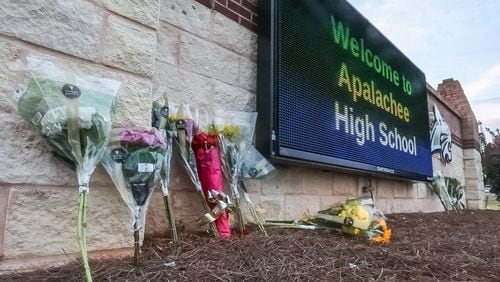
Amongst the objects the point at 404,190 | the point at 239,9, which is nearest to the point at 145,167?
the point at 239,9

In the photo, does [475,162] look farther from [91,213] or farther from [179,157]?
[91,213]

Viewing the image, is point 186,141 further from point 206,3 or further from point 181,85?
point 206,3

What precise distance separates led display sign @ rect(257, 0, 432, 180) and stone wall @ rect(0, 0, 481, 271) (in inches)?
8.5

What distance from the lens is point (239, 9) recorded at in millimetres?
2572

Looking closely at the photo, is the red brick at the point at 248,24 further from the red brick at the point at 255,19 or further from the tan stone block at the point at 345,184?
the tan stone block at the point at 345,184

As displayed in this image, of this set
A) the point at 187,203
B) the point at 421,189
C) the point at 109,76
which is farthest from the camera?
the point at 421,189

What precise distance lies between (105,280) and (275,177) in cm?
159

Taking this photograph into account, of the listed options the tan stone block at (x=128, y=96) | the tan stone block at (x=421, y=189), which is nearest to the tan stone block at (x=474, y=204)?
the tan stone block at (x=421, y=189)

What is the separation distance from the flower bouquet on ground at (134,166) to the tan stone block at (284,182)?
48.4 inches

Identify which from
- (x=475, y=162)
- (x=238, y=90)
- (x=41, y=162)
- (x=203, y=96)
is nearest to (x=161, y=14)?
(x=203, y=96)

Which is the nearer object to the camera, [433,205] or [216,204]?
[216,204]

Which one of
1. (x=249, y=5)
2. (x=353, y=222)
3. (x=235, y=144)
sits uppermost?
(x=249, y=5)

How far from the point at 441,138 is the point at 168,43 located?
5441mm

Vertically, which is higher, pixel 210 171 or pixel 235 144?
pixel 235 144
